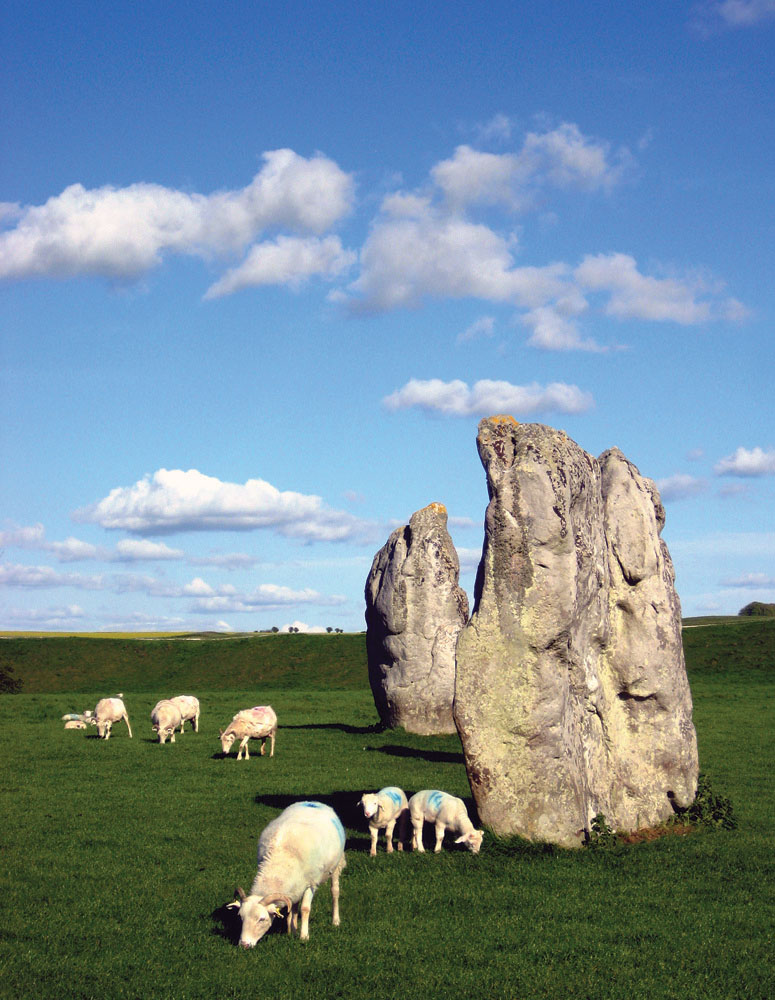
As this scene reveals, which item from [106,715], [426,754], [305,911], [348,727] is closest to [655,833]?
[305,911]

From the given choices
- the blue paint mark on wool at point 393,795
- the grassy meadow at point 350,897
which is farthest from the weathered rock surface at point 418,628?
the blue paint mark on wool at point 393,795

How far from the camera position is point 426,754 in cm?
2548

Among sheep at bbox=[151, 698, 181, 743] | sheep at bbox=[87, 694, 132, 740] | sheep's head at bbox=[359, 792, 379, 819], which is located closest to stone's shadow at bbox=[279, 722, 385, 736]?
sheep at bbox=[151, 698, 181, 743]

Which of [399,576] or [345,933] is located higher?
[399,576]

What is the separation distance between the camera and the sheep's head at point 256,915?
32.2ft

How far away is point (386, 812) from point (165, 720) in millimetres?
14732

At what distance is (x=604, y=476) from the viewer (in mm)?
18172

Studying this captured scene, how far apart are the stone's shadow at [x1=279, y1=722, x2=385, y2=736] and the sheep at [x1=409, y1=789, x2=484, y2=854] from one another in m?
15.6

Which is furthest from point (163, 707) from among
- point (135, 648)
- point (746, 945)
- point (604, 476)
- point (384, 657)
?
point (135, 648)

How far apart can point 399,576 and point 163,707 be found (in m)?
8.39

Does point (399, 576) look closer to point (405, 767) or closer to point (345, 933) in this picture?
point (405, 767)

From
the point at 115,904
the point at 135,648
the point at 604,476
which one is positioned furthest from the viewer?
the point at 135,648

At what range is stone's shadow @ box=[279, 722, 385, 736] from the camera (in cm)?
Result: 3014

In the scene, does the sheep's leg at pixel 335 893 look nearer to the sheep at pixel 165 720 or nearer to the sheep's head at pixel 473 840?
the sheep's head at pixel 473 840
